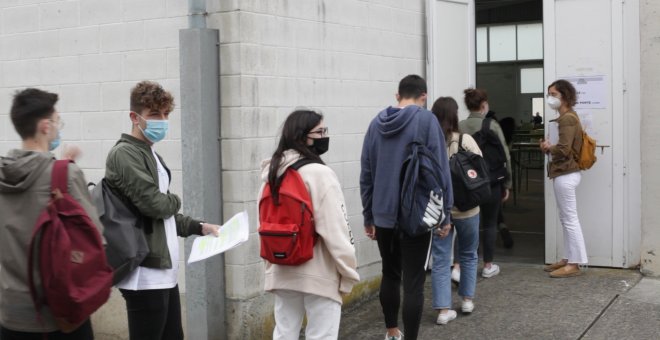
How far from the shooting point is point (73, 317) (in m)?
3.42

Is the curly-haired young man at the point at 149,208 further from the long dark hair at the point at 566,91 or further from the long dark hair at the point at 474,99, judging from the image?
the long dark hair at the point at 566,91

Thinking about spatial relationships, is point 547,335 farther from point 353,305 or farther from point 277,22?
point 277,22

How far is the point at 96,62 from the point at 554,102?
409 cm

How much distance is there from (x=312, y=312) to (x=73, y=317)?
1.46m

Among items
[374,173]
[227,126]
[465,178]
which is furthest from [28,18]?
[465,178]

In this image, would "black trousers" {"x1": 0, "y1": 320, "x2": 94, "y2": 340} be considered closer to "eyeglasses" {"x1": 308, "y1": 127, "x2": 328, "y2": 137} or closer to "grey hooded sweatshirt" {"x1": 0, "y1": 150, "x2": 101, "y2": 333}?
"grey hooded sweatshirt" {"x1": 0, "y1": 150, "x2": 101, "y2": 333}

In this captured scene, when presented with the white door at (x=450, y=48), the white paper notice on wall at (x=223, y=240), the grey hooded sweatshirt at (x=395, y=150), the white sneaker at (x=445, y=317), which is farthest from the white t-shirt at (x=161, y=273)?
the white door at (x=450, y=48)

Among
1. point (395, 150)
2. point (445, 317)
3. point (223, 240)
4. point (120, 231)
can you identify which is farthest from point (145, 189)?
point (445, 317)

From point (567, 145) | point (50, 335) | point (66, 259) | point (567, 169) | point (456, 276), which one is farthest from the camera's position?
point (456, 276)

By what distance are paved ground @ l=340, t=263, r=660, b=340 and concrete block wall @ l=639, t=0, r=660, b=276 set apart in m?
0.28

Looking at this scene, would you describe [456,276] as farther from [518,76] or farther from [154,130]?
[518,76]

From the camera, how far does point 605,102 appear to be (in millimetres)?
7750

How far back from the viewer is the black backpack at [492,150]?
767 centimetres

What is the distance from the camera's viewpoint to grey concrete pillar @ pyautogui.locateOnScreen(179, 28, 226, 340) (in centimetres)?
595
